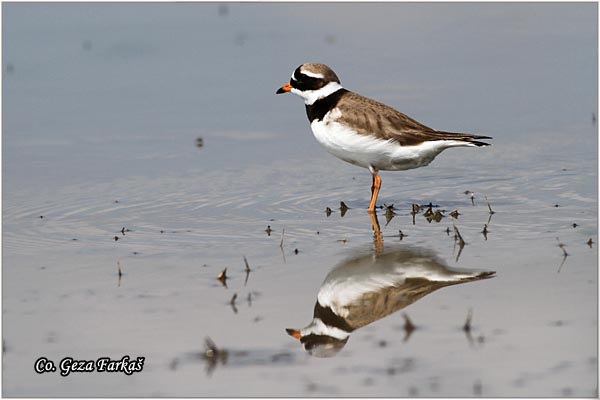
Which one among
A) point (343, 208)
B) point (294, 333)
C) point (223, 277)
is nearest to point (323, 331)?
point (294, 333)

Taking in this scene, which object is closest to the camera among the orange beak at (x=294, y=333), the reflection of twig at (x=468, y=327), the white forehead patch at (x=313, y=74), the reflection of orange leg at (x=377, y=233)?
the reflection of twig at (x=468, y=327)

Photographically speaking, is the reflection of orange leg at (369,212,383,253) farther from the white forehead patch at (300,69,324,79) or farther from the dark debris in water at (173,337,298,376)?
the dark debris in water at (173,337,298,376)

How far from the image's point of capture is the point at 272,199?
11445mm

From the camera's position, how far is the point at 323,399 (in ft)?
20.5

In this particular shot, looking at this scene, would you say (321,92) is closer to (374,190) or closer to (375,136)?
(375,136)

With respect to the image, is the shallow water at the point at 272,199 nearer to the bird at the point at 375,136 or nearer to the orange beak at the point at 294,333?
the orange beak at the point at 294,333

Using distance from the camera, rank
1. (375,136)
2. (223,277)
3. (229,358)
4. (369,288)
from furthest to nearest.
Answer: (375,136) < (223,277) < (369,288) < (229,358)

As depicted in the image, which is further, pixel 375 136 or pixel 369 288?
pixel 375 136

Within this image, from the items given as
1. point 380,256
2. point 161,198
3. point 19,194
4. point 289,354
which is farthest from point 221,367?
point 19,194

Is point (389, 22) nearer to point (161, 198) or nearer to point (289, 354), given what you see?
point (161, 198)

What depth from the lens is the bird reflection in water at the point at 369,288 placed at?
7314 millimetres

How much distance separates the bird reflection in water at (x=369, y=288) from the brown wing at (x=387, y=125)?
1.91 meters

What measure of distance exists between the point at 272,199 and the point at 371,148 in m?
1.21

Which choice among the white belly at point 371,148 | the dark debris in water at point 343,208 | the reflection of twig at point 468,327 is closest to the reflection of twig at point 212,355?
the reflection of twig at point 468,327
